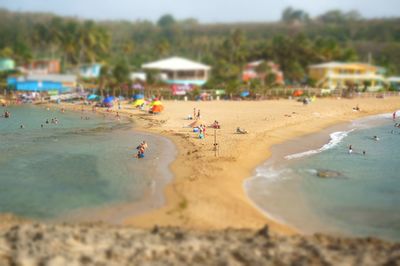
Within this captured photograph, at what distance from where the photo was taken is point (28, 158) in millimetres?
25781

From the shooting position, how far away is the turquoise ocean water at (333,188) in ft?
55.5

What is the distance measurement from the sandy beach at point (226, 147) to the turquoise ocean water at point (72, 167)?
147cm

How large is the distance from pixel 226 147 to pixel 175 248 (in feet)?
47.9

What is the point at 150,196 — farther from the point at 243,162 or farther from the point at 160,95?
the point at 160,95

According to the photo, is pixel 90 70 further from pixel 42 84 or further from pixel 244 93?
pixel 244 93

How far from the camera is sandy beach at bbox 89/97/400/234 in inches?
653

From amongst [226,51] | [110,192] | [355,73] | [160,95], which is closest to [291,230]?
[110,192]

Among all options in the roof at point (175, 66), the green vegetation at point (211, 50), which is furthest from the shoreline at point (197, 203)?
the roof at point (175, 66)

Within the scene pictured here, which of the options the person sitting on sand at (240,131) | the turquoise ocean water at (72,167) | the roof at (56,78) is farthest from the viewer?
the roof at (56,78)

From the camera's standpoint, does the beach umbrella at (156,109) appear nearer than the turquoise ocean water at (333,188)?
No

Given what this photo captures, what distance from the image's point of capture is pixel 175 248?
1303 centimetres

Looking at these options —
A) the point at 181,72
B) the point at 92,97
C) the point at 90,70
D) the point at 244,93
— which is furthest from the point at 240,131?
the point at 90,70

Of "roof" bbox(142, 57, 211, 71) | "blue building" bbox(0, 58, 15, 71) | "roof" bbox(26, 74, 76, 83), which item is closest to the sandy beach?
"roof" bbox(142, 57, 211, 71)

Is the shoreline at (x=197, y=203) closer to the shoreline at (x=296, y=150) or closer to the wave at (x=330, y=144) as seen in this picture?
the shoreline at (x=296, y=150)
